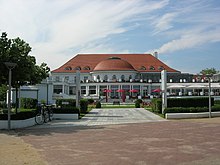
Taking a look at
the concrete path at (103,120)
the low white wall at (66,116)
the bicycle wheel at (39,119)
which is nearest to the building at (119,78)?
the concrete path at (103,120)

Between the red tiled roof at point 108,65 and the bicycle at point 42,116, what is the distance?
171 feet

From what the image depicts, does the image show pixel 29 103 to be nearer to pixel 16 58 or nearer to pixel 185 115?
pixel 16 58

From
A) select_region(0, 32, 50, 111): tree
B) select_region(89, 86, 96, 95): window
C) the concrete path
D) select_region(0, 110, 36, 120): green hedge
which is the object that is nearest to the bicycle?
the concrete path

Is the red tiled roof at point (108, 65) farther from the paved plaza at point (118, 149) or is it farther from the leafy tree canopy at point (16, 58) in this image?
the paved plaza at point (118, 149)

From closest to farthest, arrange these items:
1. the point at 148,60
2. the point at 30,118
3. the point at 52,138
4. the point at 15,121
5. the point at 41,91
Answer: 1. the point at 52,138
2. the point at 15,121
3. the point at 30,118
4. the point at 41,91
5. the point at 148,60

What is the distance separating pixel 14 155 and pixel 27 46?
10300mm

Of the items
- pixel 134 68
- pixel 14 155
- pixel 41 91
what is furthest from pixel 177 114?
pixel 134 68

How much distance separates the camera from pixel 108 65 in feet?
240

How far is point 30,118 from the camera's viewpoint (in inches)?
712

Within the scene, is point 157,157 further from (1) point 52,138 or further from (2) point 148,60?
(2) point 148,60

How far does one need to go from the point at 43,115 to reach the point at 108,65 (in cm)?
5337

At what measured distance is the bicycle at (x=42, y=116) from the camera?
1947 centimetres

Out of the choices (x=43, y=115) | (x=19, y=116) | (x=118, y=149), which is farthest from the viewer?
(x=43, y=115)

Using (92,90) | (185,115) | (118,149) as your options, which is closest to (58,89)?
(92,90)
